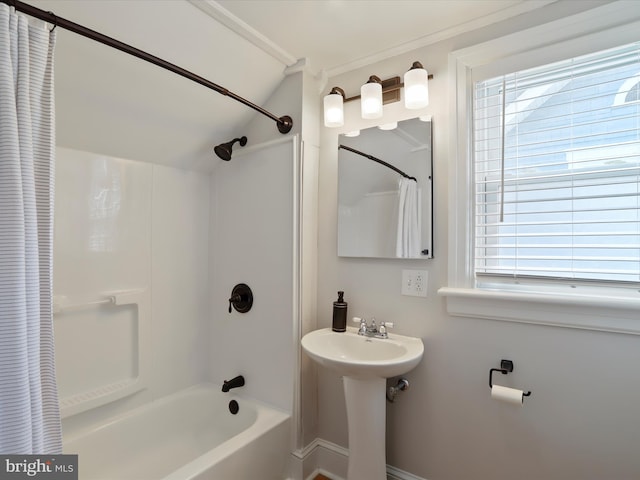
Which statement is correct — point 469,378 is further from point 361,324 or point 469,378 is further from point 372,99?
point 372,99

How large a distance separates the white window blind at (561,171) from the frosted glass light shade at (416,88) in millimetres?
267

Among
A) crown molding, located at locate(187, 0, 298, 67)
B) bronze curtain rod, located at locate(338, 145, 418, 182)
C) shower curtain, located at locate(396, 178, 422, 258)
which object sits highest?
crown molding, located at locate(187, 0, 298, 67)

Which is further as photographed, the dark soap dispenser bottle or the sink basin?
the dark soap dispenser bottle

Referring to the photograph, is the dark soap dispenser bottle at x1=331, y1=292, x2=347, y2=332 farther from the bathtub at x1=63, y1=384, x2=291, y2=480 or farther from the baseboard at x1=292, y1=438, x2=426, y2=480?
the baseboard at x1=292, y1=438, x2=426, y2=480

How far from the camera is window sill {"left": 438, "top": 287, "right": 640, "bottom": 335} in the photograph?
1227 mm

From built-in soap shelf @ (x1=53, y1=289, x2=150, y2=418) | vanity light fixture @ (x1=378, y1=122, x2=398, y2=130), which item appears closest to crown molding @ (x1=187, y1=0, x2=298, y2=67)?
vanity light fixture @ (x1=378, y1=122, x2=398, y2=130)

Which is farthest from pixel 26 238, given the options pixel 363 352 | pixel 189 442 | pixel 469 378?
pixel 469 378

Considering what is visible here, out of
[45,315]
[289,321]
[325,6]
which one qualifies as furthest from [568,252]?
[45,315]

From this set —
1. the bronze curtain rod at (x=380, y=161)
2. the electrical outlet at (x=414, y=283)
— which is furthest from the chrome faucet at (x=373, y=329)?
the bronze curtain rod at (x=380, y=161)

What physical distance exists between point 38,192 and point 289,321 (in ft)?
4.17

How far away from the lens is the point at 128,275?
1893 mm

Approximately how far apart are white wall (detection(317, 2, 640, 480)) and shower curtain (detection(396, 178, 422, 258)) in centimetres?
7

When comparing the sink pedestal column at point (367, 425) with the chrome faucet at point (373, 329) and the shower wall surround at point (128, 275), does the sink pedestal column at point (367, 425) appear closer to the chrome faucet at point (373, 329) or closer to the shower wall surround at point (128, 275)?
the chrome faucet at point (373, 329)

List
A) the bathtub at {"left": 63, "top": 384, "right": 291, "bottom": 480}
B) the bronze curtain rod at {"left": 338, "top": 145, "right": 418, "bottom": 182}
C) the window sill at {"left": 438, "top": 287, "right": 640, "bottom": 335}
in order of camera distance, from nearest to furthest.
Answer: the window sill at {"left": 438, "top": 287, "right": 640, "bottom": 335}
the bathtub at {"left": 63, "top": 384, "right": 291, "bottom": 480}
the bronze curtain rod at {"left": 338, "top": 145, "right": 418, "bottom": 182}
